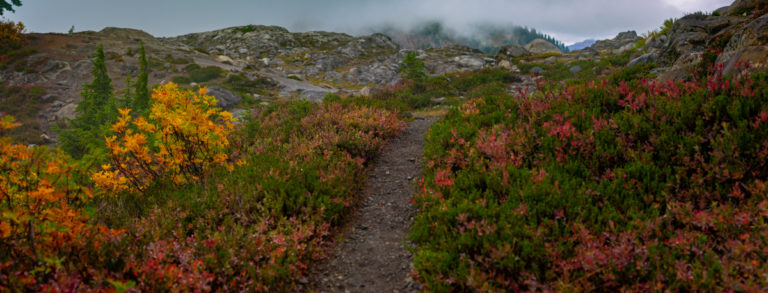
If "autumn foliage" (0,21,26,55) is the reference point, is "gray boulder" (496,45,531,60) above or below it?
below

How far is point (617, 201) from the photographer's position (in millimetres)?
4062

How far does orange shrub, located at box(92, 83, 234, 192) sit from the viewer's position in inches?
213

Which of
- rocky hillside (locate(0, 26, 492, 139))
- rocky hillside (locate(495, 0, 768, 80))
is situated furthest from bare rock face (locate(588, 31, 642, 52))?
rocky hillside (locate(495, 0, 768, 80))

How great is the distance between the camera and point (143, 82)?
25484mm

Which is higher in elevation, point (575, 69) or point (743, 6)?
point (743, 6)

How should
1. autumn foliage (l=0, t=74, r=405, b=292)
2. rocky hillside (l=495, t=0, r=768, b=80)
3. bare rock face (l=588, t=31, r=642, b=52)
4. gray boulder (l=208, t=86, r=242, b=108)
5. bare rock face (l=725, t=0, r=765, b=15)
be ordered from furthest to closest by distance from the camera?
bare rock face (l=588, t=31, r=642, b=52), gray boulder (l=208, t=86, r=242, b=108), bare rock face (l=725, t=0, r=765, b=15), rocky hillside (l=495, t=0, r=768, b=80), autumn foliage (l=0, t=74, r=405, b=292)

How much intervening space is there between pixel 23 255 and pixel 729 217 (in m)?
6.88

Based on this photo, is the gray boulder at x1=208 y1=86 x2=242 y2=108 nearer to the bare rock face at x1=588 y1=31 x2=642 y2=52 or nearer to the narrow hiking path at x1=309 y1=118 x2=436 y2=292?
the narrow hiking path at x1=309 y1=118 x2=436 y2=292

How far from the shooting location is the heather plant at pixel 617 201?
3.06 metres

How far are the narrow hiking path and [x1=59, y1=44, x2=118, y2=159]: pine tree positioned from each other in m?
9.31

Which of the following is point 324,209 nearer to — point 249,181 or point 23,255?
point 249,181

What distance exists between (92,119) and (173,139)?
20.6 metres

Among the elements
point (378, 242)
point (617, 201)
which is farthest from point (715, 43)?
point (378, 242)

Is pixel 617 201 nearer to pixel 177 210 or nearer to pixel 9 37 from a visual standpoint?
pixel 177 210
